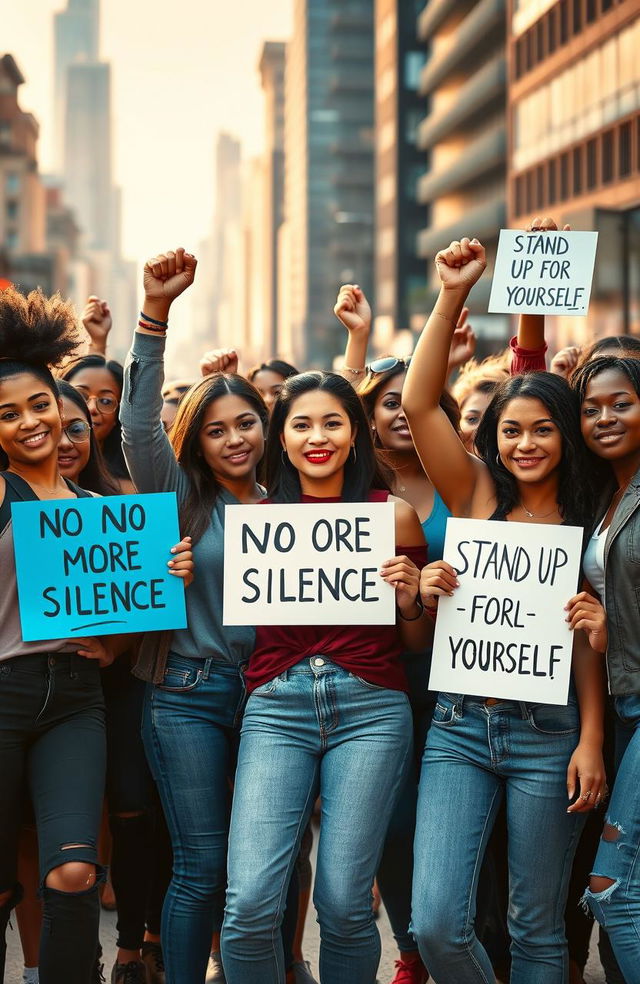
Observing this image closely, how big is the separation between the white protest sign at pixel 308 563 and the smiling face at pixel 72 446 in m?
1.05

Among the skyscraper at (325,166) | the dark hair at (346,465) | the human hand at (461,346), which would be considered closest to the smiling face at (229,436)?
the dark hair at (346,465)

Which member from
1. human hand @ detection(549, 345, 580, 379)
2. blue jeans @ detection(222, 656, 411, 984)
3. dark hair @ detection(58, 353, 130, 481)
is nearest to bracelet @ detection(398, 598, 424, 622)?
blue jeans @ detection(222, 656, 411, 984)

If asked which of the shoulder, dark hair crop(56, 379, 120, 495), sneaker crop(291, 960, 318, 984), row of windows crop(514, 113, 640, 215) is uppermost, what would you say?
row of windows crop(514, 113, 640, 215)

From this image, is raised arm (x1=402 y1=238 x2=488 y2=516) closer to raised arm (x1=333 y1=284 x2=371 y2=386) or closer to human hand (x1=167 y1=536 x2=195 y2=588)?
human hand (x1=167 y1=536 x2=195 y2=588)

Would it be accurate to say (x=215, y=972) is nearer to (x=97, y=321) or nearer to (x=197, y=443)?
(x=197, y=443)

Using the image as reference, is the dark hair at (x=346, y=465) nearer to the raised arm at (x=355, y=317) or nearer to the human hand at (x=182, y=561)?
the human hand at (x=182, y=561)

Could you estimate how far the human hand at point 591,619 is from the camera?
3846 millimetres

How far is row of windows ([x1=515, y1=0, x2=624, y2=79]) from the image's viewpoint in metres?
35.8

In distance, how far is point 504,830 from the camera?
176 inches

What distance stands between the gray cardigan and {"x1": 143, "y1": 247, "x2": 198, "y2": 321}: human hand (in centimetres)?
12

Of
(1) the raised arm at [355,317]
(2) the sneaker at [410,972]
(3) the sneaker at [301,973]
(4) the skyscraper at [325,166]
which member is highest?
(4) the skyscraper at [325,166]

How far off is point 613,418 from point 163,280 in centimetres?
168

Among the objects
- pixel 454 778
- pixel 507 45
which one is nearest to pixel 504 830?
pixel 454 778

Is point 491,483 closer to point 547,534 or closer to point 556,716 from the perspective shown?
point 547,534
